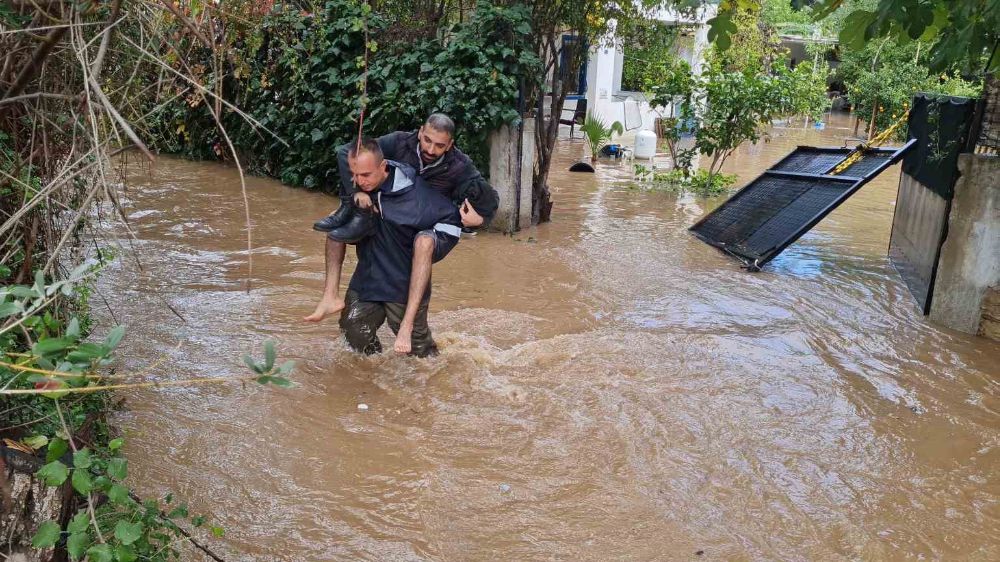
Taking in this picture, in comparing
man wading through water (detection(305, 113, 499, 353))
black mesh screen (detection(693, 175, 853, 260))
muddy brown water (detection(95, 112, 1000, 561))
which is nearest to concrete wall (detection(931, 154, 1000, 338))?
muddy brown water (detection(95, 112, 1000, 561))

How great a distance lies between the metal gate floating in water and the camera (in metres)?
8.10

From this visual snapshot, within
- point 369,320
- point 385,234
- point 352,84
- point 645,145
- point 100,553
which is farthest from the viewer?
point 645,145

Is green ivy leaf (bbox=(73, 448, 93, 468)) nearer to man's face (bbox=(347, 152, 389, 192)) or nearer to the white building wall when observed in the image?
man's face (bbox=(347, 152, 389, 192))

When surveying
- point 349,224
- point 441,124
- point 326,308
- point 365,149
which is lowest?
point 326,308

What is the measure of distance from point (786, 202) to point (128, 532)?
787cm

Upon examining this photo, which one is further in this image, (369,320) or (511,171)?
(511,171)

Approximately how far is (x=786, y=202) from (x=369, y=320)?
537cm

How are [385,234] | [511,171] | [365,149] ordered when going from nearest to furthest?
[365,149]
[385,234]
[511,171]

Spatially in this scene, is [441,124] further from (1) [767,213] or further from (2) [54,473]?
(1) [767,213]

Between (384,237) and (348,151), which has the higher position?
(348,151)

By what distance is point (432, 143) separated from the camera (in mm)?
4824

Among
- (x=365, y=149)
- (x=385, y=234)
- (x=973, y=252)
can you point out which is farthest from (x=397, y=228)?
(x=973, y=252)

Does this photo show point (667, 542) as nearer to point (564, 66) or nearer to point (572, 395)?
point (572, 395)

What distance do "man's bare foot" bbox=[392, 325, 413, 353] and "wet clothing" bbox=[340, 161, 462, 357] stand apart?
334 mm
